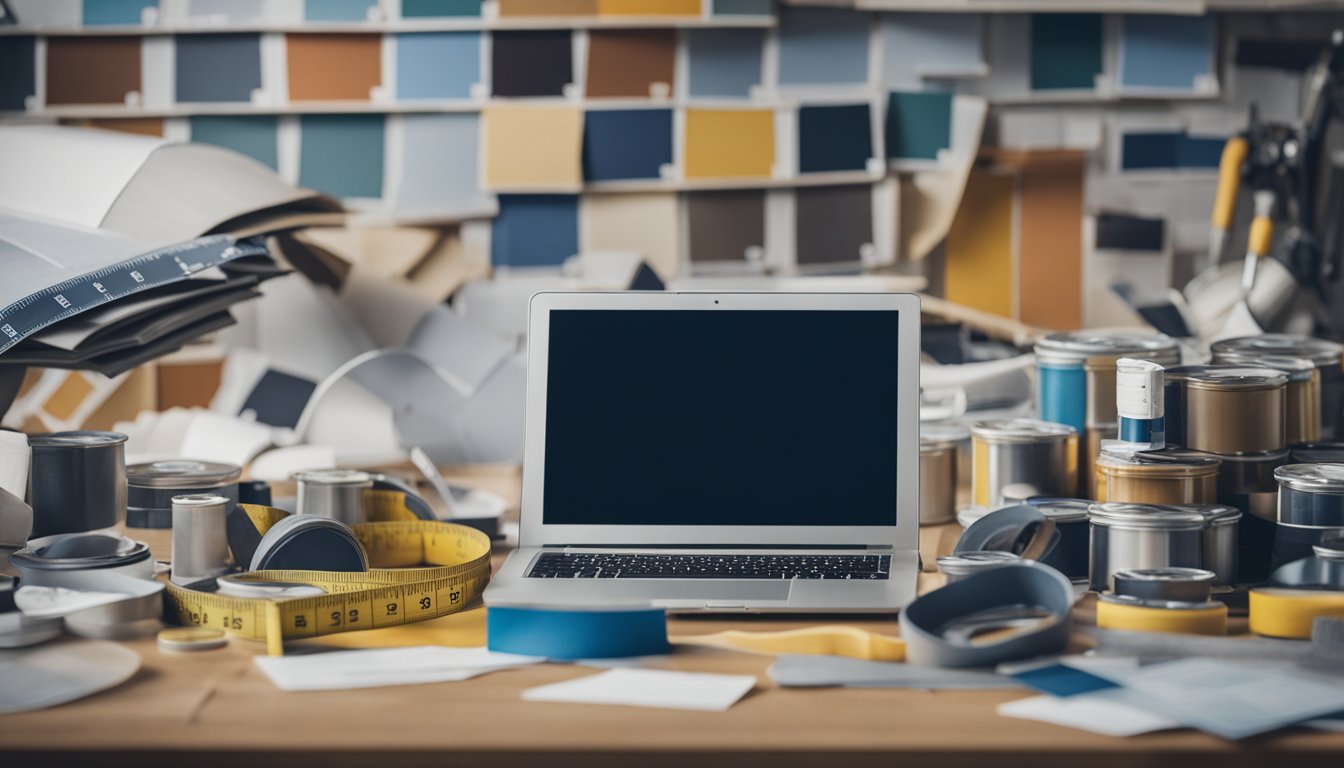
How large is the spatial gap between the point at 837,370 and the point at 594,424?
0.23m

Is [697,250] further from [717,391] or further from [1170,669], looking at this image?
[1170,669]

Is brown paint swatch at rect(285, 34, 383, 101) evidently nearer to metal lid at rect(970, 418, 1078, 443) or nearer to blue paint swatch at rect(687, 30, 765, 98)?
blue paint swatch at rect(687, 30, 765, 98)

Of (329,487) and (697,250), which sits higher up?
(697,250)

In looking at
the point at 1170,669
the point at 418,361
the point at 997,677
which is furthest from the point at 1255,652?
the point at 418,361

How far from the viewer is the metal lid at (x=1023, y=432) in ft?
4.66

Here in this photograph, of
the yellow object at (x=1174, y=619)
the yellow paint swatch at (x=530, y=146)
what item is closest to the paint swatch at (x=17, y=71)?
the yellow paint swatch at (x=530, y=146)

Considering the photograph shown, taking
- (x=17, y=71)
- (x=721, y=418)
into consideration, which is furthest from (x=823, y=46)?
(x=721, y=418)

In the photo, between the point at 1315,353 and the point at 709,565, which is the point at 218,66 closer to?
the point at 709,565

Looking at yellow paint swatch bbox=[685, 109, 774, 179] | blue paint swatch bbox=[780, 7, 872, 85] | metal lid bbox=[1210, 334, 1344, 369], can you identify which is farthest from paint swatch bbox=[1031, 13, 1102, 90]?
metal lid bbox=[1210, 334, 1344, 369]

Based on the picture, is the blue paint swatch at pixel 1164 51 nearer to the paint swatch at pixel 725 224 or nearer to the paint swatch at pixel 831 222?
the paint swatch at pixel 831 222

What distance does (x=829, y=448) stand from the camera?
4.23 ft

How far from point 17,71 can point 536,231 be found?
3.65 ft

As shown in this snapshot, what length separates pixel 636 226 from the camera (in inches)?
115

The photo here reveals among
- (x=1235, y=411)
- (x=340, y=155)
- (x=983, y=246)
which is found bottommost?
(x=1235, y=411)
